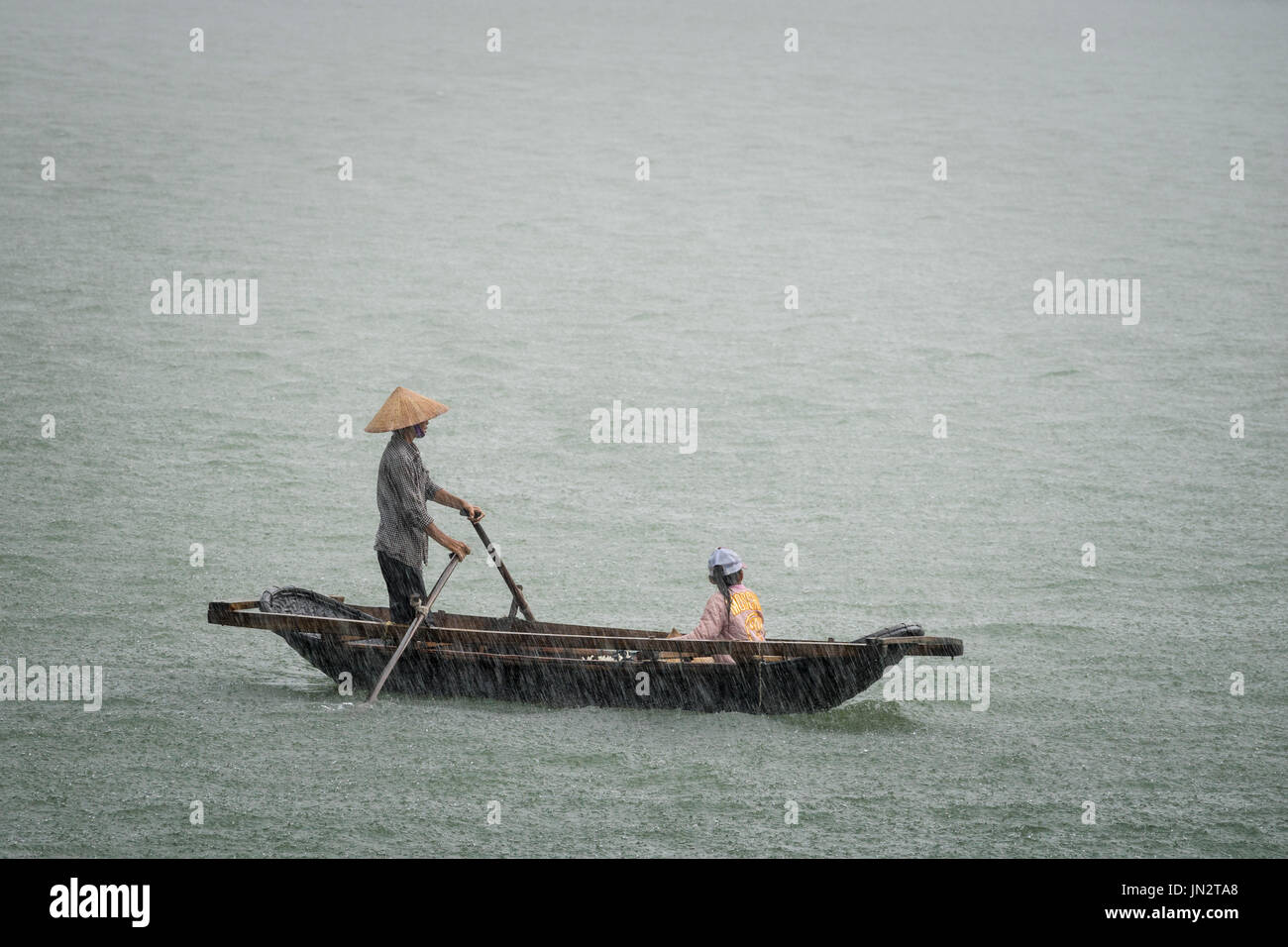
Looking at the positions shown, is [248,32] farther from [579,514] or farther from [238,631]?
[238,631]

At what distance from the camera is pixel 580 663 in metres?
9.01

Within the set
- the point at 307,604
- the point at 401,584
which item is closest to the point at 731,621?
the point at 401,584

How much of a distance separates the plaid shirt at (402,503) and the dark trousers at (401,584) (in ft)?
0.15

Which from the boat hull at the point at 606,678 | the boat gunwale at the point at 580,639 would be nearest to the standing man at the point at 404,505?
the boat gunwale at the point at 580,639

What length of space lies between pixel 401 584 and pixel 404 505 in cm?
52

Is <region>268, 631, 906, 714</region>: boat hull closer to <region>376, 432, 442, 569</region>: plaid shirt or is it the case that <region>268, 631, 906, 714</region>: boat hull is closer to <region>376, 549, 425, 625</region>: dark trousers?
<region>376, 549, 425, 625</region>: dark trousers

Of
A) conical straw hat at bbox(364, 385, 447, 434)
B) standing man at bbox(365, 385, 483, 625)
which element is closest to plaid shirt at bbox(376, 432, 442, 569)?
standing man at bbox(365, 385, 483, 625)

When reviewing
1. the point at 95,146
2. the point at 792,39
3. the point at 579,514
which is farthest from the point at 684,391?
the point at 792,39

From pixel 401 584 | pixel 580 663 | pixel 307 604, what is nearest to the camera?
pixel 580 663

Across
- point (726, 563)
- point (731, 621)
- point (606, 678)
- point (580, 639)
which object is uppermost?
point (726, 563)

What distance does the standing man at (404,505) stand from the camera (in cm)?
916

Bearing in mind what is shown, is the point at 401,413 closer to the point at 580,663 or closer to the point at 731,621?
the point at 580,663

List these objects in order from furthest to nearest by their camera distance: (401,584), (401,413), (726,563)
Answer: (401,584)
(401,413)
(726,563)

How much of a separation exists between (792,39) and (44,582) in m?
29.3
